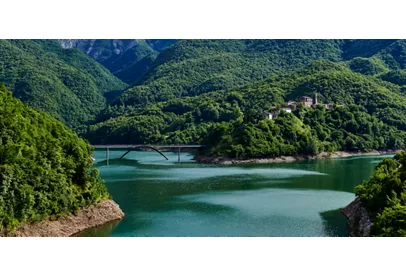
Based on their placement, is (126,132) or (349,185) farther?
(126,132)

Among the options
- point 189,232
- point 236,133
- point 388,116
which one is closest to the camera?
point 189,232

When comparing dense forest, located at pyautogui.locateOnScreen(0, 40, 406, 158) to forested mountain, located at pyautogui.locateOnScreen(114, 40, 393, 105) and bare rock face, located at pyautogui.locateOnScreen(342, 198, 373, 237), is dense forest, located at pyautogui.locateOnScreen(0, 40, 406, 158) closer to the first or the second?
forested mountain, located at pyautogui.locateOnScreen(114, 40, 393, 105)

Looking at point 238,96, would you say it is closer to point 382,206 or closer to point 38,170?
point 382,206

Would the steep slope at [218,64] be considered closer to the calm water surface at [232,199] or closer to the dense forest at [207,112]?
the dense forest at [207,112]

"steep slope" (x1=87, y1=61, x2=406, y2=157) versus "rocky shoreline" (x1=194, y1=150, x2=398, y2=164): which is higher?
"steep slope" (x1=87, y1=61, x2=406, y2=157)

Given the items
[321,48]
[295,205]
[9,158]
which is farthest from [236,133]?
[321,48]

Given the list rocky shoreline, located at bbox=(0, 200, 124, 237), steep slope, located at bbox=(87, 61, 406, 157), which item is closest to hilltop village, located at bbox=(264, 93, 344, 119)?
steep slope, located at bbox=(87, 61, 406, 157)

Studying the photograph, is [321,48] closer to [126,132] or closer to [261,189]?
Answer: [126,132]
